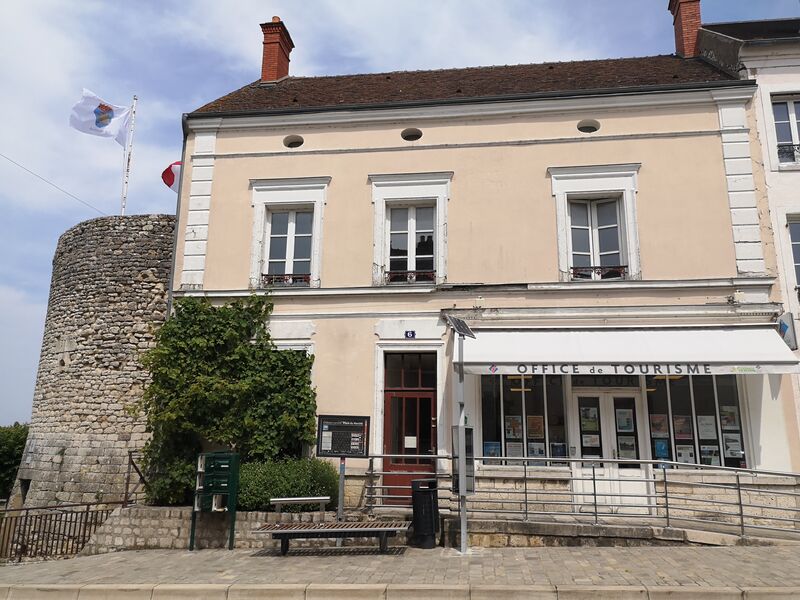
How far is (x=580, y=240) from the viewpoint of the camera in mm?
11117

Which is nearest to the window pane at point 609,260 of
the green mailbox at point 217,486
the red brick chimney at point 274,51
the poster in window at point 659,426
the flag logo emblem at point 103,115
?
the poster in window at point 659,426

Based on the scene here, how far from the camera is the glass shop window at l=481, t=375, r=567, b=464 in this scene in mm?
10172

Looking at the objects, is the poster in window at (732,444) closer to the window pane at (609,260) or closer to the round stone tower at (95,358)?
the window pane at (609,260)

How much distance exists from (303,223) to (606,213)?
574cm

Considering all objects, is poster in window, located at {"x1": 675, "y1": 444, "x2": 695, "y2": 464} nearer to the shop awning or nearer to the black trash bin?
the shop awning

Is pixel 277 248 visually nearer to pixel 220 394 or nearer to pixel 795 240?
pixel 220 394

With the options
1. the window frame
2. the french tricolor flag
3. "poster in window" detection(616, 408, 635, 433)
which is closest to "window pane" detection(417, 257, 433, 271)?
"poster in window" detection(616, 408, 635, 433)

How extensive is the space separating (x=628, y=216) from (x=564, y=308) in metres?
2.05

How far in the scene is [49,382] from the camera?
15398 mm

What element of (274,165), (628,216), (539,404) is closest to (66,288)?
(274,165)

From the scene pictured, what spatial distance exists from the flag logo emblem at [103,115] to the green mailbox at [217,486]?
1197cm

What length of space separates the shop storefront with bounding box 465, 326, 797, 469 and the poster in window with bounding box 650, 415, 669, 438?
2cm

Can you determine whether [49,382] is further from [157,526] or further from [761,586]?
[761,586]

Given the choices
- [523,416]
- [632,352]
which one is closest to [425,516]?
[523,416]
